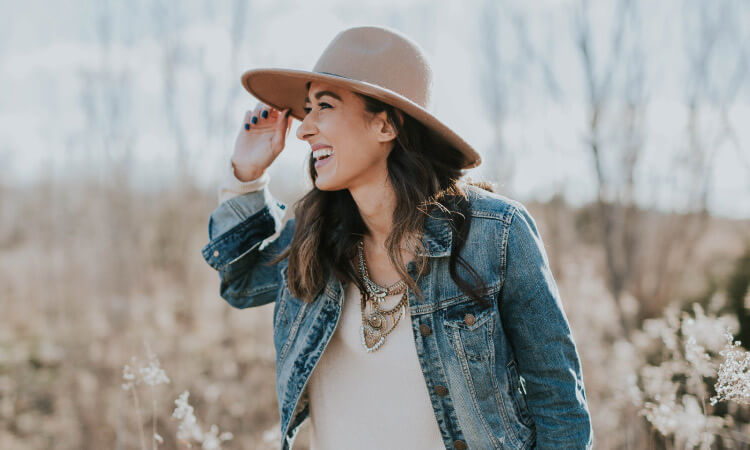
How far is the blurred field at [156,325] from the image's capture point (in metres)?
5.11

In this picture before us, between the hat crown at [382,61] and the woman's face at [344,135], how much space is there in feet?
0.31

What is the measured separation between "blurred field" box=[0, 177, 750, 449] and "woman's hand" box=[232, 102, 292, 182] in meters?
2.38

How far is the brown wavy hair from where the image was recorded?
5.93 ft

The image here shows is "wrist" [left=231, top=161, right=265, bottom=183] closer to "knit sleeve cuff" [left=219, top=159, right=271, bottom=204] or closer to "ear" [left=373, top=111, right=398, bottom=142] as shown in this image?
"knit sleeve cuff" [left=219, top=159, right=271, bottom=204]

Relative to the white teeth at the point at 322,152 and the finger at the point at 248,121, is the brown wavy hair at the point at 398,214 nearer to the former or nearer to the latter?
the white teeth at the point at 322,152

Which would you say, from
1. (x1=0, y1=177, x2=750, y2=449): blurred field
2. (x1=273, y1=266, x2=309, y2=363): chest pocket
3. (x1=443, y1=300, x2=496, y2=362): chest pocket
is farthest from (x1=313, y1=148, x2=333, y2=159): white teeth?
(x1=0, y1=177, x2=750, y2=449): blurred field

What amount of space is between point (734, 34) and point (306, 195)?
5804 millimetres

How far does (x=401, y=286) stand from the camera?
Result: 1.83 metres

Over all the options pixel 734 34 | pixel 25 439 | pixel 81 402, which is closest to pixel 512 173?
pixel 734 34

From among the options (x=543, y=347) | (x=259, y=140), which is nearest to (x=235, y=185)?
(x=259, y=140)

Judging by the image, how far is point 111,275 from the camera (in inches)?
328

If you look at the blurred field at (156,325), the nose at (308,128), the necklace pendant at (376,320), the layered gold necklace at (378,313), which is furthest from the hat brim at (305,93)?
the blurred field at (156,325)

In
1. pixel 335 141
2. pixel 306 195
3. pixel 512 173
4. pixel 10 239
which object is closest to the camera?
pixel 335 141

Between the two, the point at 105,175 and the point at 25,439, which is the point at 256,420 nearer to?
the point at 25,439
